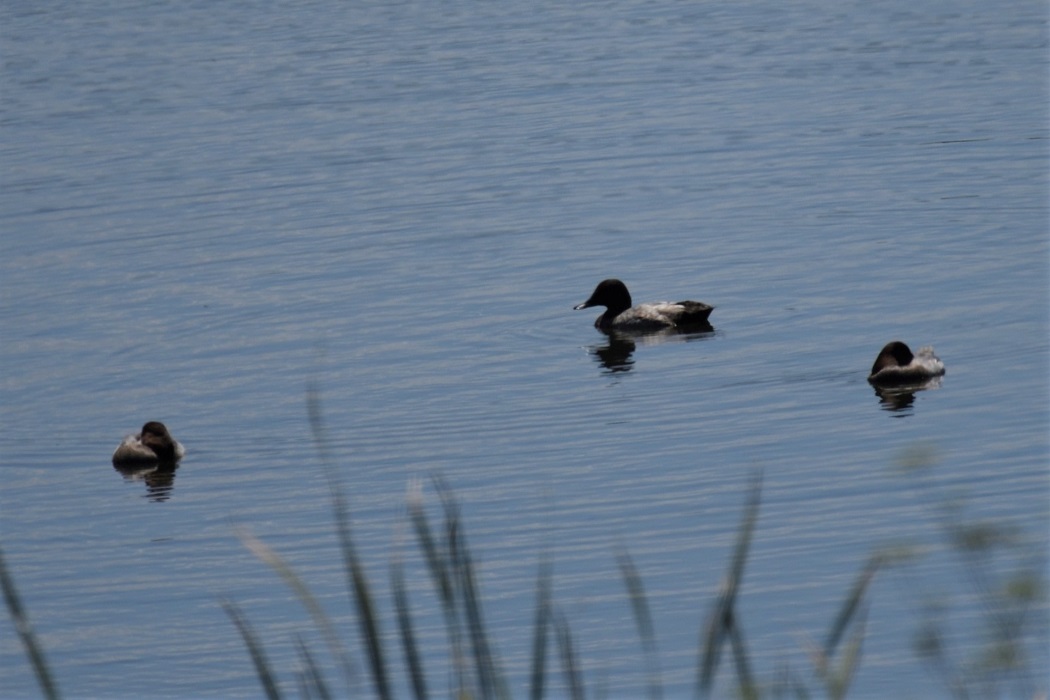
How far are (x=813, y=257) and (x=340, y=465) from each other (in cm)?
837

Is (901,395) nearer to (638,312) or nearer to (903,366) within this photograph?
(903,366)

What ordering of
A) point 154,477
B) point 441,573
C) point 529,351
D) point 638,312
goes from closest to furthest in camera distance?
point 441,573, point 154,477, point 529,351, point 638,312

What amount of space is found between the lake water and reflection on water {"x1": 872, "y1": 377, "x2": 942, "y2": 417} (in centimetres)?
9

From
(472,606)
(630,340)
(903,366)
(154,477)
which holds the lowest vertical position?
(630,340)

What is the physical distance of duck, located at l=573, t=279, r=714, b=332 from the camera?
17125mm

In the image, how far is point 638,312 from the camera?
690 inches

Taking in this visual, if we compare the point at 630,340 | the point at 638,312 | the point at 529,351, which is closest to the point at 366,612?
the point at 529,351

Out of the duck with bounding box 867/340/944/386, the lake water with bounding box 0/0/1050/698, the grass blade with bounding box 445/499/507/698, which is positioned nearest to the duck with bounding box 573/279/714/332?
the lake water with bounding box 0/0/1050/698

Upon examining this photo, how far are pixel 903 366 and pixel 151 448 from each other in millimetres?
5758

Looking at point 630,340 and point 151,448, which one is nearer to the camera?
point 151,448

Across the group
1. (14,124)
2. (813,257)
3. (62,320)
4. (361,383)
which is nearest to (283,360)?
(361,383)

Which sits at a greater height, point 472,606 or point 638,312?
point 472,606

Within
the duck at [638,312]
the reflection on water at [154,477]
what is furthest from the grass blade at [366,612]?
the duck at [638,312]

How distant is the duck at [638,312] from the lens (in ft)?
Answer: 56.2
